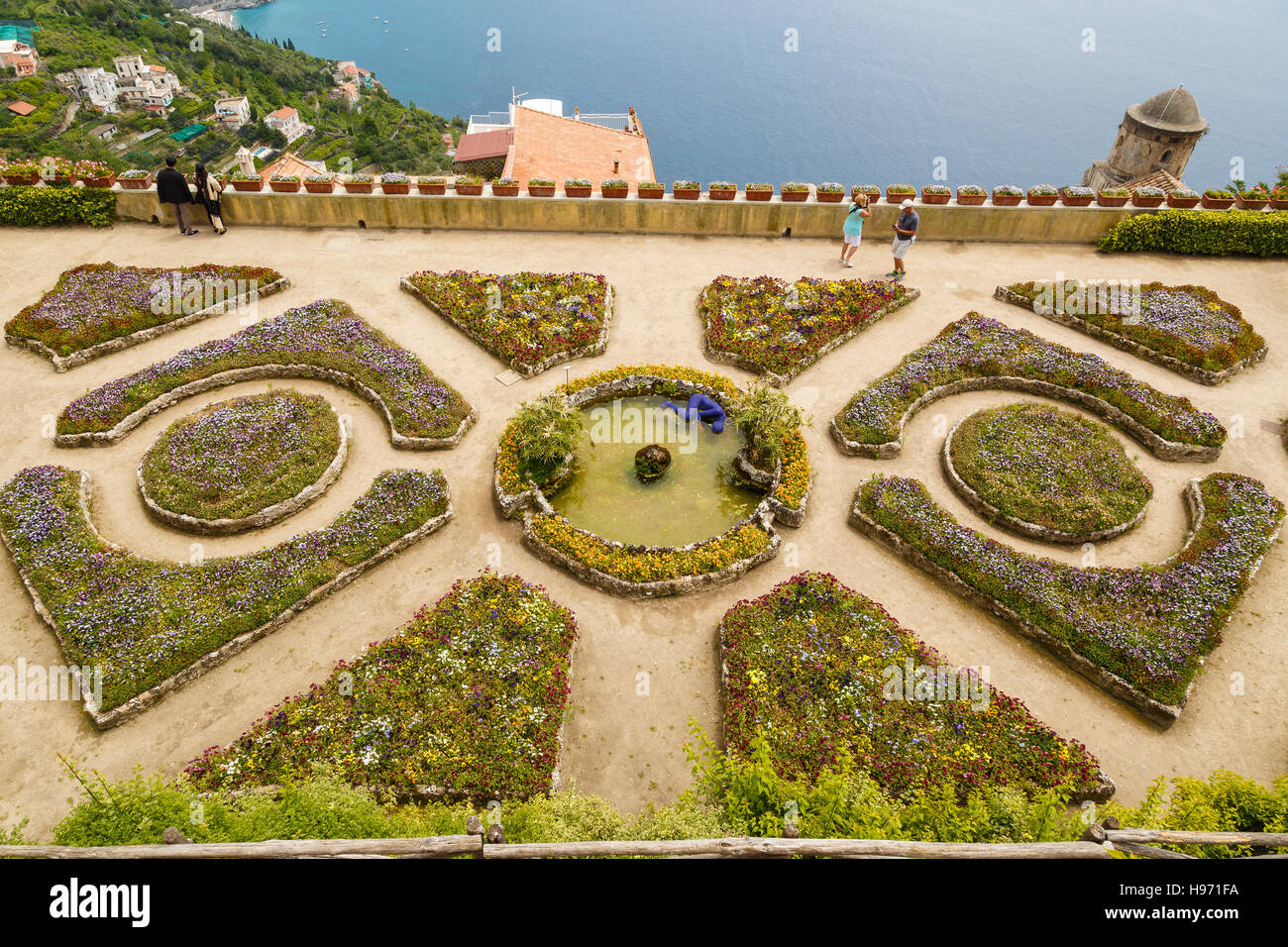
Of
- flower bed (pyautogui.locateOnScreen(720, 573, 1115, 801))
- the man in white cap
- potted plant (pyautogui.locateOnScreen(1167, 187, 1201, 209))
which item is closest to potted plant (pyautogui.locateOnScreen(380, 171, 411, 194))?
the man in white cap

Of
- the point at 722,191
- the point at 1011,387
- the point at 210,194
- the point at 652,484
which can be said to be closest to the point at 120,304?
the point at 210,194

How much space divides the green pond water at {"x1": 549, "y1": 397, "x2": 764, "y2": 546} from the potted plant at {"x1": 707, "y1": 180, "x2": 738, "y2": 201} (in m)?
12.6

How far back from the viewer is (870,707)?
654 inches

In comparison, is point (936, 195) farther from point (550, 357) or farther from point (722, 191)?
point (550, 357)

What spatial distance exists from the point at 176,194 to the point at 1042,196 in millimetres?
39194

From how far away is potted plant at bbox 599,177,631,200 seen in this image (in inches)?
1271

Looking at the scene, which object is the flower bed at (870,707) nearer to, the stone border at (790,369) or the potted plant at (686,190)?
the stone border at (790,369)

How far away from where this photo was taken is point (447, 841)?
9742mm

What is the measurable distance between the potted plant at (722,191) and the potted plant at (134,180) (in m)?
26.1

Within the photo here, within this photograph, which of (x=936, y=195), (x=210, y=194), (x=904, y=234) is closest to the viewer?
(x=904, y=234)

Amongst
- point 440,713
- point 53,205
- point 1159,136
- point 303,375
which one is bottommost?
point 440,713

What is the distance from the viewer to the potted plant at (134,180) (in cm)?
3206

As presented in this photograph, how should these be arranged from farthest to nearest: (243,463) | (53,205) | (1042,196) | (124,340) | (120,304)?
(1042,196), (53,205), (120,304), (124,340), (243,463)
